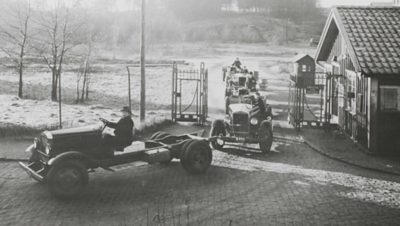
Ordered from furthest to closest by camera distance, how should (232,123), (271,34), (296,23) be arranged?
1. (296,23)
2. (271,34)
3. (232,123)

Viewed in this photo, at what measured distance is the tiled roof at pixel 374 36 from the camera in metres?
14.1

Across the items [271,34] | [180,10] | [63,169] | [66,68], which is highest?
[180,10]

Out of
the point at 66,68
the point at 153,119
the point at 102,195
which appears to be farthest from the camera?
the point at 66,68

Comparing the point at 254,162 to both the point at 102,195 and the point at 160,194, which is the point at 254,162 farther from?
the point at 102,195

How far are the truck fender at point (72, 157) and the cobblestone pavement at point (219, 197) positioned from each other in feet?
2.10

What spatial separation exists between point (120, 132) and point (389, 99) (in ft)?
26.9

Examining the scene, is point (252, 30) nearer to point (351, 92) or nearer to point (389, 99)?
point (351, 92)

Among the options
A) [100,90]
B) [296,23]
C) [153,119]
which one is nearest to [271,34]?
[296,23]

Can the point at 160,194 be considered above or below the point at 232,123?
below

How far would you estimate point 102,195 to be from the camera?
10.0m

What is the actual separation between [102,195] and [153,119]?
892cm

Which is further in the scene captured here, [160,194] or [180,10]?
[180,10]

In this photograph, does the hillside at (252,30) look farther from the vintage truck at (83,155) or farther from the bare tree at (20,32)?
the vintage truck at (83,155)

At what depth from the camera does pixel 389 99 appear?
46.9 ft
